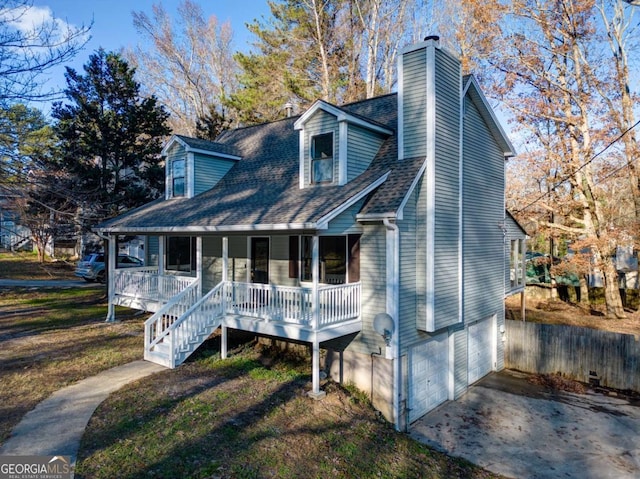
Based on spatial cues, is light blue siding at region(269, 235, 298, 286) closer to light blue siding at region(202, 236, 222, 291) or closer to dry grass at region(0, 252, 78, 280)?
light blue siding at region(202, 236, 222, 291)

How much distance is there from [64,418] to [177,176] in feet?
30.5

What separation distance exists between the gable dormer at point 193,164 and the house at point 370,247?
987 mm

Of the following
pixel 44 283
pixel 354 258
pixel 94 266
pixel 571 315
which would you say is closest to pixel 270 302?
pixel 354 258

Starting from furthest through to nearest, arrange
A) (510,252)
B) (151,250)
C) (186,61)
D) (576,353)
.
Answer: (186,61), (151,250), (510,252), (576,353)

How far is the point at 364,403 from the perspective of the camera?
935cm

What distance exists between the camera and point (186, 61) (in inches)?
1203

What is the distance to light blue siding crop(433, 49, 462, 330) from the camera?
9.89 meters

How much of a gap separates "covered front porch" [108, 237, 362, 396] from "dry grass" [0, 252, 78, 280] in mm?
17078

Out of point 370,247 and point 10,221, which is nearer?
point 370,247

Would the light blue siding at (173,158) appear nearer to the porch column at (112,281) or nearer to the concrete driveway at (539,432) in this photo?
the porch column at (112,281)

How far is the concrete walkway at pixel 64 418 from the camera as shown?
593 cm

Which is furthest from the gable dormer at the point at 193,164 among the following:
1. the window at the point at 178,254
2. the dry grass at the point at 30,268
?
the dry grass at the point at 30,268

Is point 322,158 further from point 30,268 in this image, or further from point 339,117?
point 30,268

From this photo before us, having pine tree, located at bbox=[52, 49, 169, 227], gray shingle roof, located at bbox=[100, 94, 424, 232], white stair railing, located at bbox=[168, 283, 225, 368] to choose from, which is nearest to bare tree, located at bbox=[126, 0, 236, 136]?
pine tree, located at bbox=[52, 49, 169, 227]
